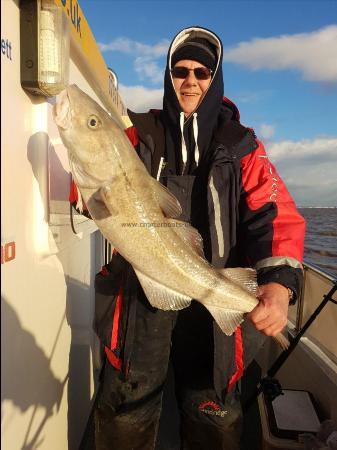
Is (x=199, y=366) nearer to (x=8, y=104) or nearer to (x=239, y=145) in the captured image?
(x=239, y=145)

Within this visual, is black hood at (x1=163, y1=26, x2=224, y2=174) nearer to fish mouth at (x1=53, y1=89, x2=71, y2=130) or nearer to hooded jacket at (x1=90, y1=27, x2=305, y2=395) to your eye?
hooded jacket at (x1=90, y1=27, x2=305, y2=395)

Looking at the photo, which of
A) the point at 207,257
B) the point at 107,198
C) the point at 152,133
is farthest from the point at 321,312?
the point at 107,198

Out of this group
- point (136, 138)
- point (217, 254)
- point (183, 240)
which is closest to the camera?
point (183, 240)

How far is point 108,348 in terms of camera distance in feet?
10.5

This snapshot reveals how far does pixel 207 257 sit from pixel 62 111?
162cm

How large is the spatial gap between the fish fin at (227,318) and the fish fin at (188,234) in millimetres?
422

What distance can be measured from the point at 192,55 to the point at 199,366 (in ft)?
8.89

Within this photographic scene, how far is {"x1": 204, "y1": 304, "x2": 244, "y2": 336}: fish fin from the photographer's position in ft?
9.22

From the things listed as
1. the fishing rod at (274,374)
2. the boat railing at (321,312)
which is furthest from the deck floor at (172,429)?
the boat railing at (321,312)

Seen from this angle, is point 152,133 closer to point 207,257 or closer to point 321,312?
point 207,257

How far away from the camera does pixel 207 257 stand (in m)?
3.22

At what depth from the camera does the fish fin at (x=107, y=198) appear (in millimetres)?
2463

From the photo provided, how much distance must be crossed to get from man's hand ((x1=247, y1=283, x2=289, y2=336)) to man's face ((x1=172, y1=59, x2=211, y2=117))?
1.71 metres

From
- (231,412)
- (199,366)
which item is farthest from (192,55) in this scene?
(231,412)
